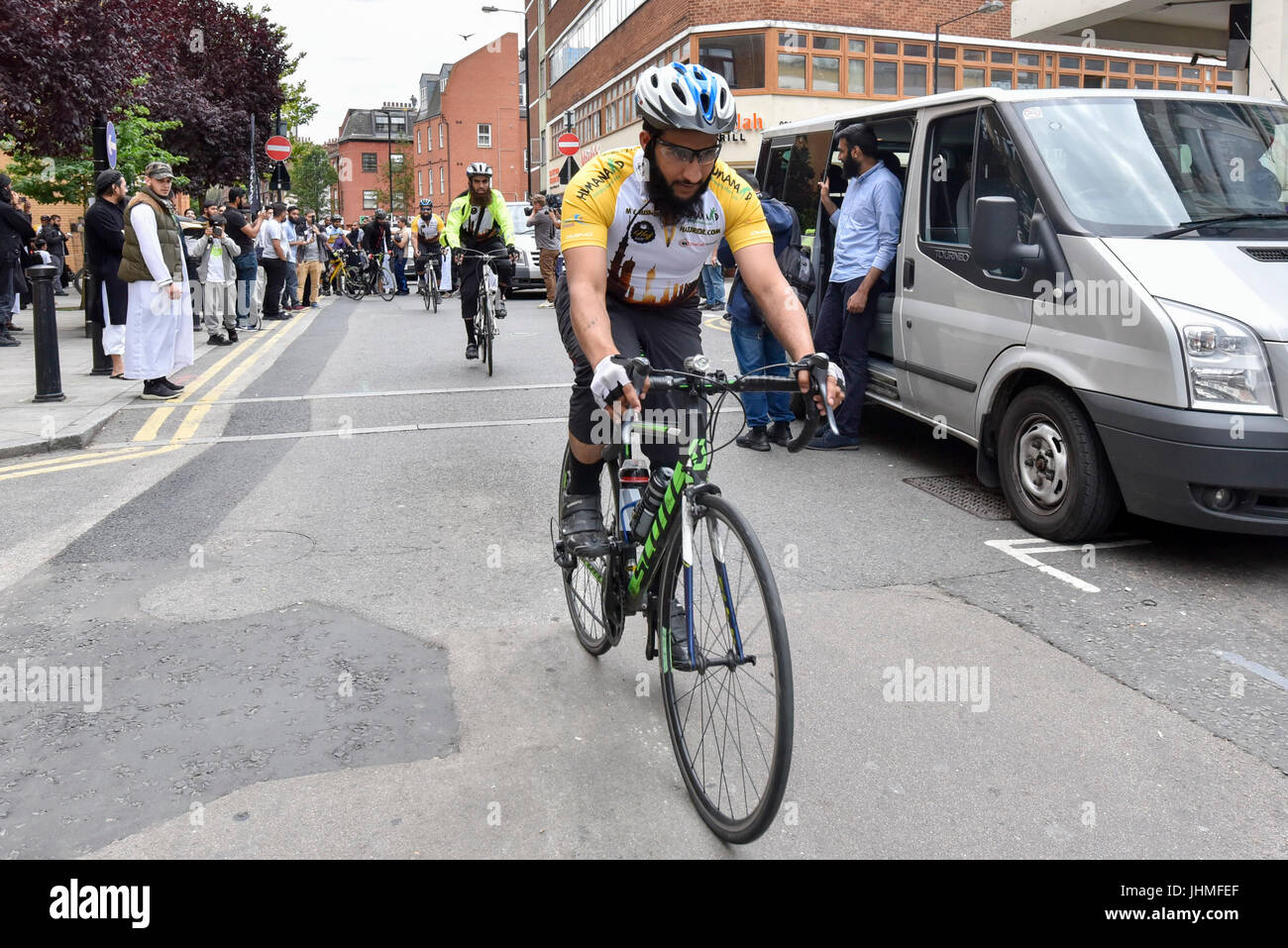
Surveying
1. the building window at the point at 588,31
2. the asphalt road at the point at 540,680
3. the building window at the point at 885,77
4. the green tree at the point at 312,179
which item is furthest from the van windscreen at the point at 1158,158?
the green tree at the point at 312,179

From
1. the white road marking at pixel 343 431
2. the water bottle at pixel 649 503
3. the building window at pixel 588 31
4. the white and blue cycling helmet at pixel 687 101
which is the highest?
the building window at pixel 588 31

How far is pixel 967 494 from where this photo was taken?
21.7 ft

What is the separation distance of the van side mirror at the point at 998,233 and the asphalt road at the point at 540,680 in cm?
137

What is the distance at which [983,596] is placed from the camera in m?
4.86

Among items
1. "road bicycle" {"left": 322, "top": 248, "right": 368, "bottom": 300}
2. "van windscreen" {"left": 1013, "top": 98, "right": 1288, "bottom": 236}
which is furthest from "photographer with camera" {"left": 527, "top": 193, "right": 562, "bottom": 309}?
"van windscreen" {"left": 1013, "top": 98, "right": 1288, "bottom": 236}

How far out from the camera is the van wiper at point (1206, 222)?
17.2ft

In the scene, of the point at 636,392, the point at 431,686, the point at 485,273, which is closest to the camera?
the point at 636,392

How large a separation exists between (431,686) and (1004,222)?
11.3 feet

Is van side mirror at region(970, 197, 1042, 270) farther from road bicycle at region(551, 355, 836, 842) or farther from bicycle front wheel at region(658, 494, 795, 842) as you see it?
bicycle front wheel at region(658, 494, 795, 842)

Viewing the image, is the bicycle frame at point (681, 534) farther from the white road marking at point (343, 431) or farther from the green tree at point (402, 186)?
the green tree at point (402, 186)

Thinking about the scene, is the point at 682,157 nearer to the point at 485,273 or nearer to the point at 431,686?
the point at 431,686

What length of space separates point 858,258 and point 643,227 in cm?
404

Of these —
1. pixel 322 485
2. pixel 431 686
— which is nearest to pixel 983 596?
pixel 431 686
